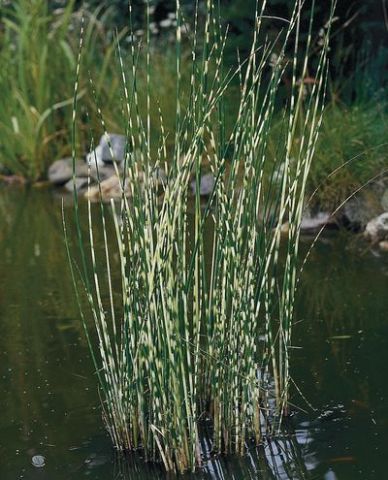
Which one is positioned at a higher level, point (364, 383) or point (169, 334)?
point (169, 334)

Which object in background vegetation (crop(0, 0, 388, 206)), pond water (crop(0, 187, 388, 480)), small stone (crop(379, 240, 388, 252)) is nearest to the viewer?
pond water (crop(0, 187, 388, 480))

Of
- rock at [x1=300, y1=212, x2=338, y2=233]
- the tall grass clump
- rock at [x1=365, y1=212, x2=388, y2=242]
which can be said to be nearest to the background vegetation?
the tall grass clump

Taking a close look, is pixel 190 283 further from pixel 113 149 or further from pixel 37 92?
pixel 37 92

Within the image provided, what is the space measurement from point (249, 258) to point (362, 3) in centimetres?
460

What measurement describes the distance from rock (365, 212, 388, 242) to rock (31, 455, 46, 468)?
2847mm

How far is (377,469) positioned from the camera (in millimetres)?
2916

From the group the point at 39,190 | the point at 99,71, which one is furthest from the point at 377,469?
the point at 99,71

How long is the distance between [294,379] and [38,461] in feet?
3.08

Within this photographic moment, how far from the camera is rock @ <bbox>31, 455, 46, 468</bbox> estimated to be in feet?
10.2

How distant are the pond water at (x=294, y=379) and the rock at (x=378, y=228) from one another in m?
0.09

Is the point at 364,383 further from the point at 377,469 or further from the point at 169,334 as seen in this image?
the point at 169,334

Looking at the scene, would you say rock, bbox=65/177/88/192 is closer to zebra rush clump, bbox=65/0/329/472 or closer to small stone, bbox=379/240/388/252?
small stone, bbox=379/240/388/252

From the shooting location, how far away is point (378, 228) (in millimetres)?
5539

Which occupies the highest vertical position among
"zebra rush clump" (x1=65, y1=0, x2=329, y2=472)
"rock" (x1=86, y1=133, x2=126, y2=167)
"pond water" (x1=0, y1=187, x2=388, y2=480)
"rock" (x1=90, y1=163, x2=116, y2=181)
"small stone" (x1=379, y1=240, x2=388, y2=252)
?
"zebra rush clump" (x1=65, y1=0, x2=329, y2=472)
